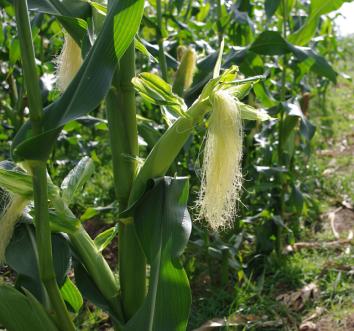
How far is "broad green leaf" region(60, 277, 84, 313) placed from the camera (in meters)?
1.47

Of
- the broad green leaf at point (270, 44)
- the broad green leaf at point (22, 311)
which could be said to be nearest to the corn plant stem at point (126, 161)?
the broad green leaf at point (22, 311)

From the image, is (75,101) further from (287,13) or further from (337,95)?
(337,95)

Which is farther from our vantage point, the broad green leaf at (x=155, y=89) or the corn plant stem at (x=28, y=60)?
the broad green leaf at (x=155, y=89)

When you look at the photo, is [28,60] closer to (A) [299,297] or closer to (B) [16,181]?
(B) [16,181]

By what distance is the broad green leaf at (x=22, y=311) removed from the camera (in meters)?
1.22

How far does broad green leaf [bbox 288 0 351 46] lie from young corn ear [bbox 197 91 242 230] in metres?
1.19

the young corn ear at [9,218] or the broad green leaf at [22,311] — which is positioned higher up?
the young corn ear at [9,218]

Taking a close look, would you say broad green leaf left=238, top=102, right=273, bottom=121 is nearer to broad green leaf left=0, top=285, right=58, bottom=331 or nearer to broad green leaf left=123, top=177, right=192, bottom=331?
broad green leaf left=123, top=177, right=192, bottom=331

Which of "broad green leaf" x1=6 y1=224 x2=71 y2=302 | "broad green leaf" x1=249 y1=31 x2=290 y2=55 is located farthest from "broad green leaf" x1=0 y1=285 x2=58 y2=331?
"broad green leaf" x1=249 y1=31 x2=290 y2=55

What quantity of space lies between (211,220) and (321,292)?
1329mm

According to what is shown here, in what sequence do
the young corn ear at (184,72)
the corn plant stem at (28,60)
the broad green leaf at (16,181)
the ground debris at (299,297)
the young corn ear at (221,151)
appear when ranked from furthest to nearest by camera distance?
the ground debris at (299,297)
the young corn ear at (184,72)
the broad green leaf at (16,181)
the young corn ear at (221,151)
the corn plant stem at (28,60)

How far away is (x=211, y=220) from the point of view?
1168 mm

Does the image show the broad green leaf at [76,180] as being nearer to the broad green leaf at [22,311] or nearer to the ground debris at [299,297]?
the broad green leaf at [22,311]

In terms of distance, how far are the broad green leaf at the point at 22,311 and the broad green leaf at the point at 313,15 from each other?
5.00 ft
